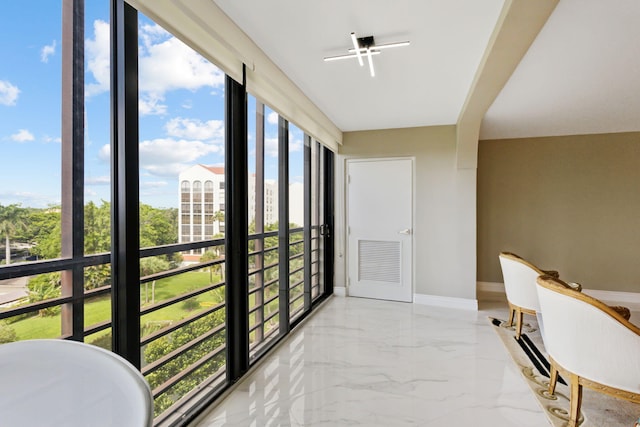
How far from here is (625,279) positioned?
13.4 ft

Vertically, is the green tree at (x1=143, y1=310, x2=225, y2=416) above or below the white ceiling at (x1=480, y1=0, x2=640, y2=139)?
below

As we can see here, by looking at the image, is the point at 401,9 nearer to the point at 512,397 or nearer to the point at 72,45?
the point at 72,45

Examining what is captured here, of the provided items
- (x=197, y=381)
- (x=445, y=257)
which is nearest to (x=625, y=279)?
(x=445, y=257)

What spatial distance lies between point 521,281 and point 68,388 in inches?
132

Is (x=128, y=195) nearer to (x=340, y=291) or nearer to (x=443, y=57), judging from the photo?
(x=443, y=57)

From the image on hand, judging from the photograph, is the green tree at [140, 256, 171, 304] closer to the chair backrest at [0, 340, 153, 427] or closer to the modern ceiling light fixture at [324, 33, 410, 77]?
the chair backrest at [0, 340, 153, 427]

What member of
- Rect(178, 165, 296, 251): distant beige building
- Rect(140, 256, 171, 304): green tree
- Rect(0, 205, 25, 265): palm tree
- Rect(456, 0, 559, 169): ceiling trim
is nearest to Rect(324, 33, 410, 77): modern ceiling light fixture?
Rect(456, 0, 559, 169): ceiling trim

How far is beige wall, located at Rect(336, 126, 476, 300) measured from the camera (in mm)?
3885

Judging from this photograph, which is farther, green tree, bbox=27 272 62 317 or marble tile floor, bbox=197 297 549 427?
marble tile floor, bbox=197 297 549 427

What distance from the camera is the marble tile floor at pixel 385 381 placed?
184 centimetres

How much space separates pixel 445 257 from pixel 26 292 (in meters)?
3.90

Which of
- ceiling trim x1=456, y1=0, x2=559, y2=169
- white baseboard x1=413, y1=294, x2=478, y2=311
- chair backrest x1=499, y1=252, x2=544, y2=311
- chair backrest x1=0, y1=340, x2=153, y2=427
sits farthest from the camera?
white baseboard x1=413, y1=294, x2=478, y2=311

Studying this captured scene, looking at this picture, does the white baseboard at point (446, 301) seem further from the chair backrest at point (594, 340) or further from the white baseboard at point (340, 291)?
the chair backrest at point (594, 340)

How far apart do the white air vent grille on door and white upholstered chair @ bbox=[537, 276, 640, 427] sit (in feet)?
7.71
